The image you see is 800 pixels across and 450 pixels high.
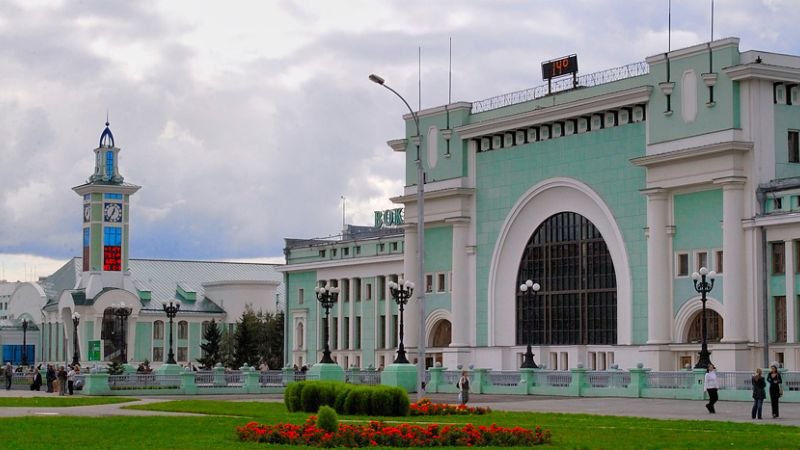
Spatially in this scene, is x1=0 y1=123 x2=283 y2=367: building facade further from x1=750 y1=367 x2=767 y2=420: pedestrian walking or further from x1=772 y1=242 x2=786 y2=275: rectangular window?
x1=750 y1=367 x2=767 y2=420: pedestrian walking

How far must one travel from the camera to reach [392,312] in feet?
337

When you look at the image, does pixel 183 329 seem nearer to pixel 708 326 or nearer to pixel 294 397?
pixel 708 326

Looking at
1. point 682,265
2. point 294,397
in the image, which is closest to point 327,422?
point 294,397

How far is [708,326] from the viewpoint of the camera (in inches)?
2783

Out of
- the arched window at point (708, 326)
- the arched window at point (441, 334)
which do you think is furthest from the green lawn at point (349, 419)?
the arched window at point (441, 334)

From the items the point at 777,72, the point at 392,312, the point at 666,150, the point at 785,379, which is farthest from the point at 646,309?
the point at 392,312

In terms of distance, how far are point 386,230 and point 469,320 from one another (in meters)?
21.8

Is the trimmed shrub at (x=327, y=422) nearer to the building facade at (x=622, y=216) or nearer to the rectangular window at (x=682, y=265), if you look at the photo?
the building facade at (x=622, y=216)

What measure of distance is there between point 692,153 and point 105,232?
279ft

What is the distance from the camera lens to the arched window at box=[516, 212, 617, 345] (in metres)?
78.2

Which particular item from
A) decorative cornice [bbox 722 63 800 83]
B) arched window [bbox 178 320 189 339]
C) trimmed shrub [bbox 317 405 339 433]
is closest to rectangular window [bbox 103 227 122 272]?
arched window [bbox 178 320 189 339]

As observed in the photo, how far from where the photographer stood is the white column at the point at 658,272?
72000 mm

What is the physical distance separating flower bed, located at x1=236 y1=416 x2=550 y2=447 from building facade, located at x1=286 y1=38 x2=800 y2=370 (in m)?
39.7

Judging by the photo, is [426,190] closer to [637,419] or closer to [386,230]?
[386,230]
